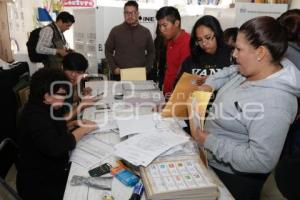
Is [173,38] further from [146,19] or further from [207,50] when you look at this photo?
[146,19]

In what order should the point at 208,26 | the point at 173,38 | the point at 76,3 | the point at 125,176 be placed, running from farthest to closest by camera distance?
1. the point at 76,3
2. the point at 173,38
3. the point at 208,26
4. the point at 125,176

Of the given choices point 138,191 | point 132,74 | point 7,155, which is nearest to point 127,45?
point 132,74

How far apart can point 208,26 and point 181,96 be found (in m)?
0.47

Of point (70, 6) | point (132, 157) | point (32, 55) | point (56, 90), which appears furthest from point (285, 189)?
point (70, 6)

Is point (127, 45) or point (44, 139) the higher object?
point (127, 45)

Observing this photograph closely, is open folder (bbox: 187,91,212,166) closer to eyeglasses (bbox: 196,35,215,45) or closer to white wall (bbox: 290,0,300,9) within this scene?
eyeglasses (bbox: 196,35,215,45)

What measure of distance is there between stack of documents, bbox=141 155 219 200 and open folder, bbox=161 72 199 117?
1.81 feet

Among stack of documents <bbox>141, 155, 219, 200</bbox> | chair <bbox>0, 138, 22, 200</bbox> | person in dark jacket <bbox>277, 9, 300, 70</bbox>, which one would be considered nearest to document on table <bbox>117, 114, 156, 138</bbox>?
stack of documents <bbox>141, 155, 219, 200</bbox>

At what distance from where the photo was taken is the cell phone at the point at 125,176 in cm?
99

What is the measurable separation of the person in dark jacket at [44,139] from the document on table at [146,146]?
287mm

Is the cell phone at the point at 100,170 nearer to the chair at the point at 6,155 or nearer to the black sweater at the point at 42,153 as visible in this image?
the black sweater at the point at 42,153

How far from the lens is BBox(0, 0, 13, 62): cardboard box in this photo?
3.42m

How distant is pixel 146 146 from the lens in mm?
1115

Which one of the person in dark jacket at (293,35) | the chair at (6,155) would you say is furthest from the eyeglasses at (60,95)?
the person in dark jacket at (293,35)
